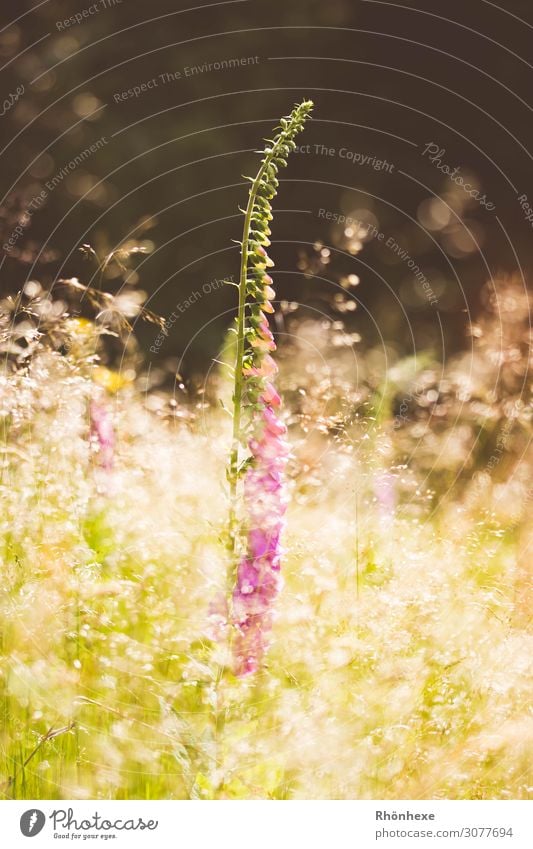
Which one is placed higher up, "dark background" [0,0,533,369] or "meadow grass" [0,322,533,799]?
"dark background" [0,0,533,369]

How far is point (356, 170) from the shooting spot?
6480mm

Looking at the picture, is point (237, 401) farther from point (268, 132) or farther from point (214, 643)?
point (268, 132)

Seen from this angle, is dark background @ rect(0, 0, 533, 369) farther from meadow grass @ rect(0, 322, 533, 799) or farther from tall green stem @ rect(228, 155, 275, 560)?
tall green stem @ rect(228, 155, 275, 560)

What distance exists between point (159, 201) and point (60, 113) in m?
0.98

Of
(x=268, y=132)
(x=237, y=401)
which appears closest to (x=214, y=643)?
(x=237, y=401)

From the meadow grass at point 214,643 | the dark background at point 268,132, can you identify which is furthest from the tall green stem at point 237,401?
the dark background at point 268,132

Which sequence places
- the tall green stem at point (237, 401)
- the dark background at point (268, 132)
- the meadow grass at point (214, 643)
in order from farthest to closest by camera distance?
the dark background at point (268, 132), the meadow grass at point (214, 643), the tall green stem at point (237, 401)

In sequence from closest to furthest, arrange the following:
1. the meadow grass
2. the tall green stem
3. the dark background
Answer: the tall green stem → the meadow grass → the dark background

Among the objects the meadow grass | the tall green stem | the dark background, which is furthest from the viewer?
the dark background

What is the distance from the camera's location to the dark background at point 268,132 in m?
5.66

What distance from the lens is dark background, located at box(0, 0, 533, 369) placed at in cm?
566

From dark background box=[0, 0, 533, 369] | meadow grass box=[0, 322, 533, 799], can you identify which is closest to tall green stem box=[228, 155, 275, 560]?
meadow grass box=[0, 322, 533, 799]

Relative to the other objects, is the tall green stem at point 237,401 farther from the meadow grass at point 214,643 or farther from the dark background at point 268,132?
the dark background at point 268,132

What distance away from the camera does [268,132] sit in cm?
593
